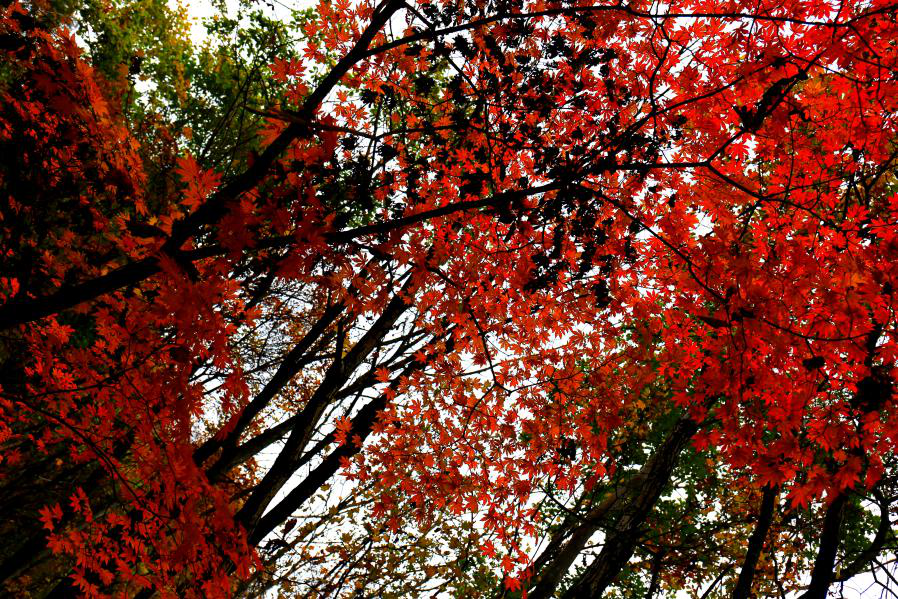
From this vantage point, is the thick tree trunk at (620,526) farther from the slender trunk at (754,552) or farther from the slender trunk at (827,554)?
the slender trunk at (827,554)

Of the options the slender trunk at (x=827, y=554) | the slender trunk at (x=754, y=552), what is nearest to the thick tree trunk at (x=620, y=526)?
the slender trunk at (x=754, y=552)

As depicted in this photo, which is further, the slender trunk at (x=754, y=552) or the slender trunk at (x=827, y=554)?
the slender trunk at (x=754, y=552)

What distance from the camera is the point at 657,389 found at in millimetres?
9688

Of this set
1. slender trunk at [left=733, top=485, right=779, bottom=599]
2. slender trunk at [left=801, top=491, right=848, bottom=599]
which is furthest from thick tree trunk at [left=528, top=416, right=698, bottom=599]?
slender trunk at [left=801, top=491, right=848, bottom=599]

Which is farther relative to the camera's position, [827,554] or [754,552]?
[754,552]

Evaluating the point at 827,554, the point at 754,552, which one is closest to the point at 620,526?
the point at 754,552

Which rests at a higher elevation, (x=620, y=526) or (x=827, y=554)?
(x=827, y=554)

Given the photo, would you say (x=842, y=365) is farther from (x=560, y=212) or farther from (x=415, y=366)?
(x=415, y=366)

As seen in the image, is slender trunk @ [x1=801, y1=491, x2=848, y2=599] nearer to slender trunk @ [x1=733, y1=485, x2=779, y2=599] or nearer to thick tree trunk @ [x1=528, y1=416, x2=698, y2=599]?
slender trunk @ [x1=733, y1=485, x2=779, y2=599]

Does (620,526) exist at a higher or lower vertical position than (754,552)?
lower

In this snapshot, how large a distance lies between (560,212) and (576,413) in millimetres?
3287

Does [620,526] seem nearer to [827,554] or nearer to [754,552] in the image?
[754,552]

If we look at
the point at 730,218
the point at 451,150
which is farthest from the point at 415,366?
the point at 730,218

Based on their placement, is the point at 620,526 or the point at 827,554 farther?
the point at 620,526
